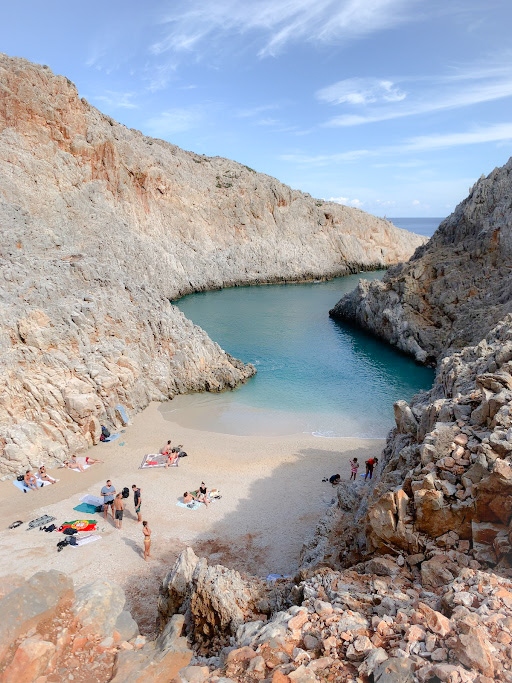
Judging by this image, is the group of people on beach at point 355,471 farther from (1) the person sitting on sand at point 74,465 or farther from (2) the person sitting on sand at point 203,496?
(1) the person sitting on sand at point 74,465

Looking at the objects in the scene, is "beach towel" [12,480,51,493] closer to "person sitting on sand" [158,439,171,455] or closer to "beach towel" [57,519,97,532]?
"beach towel" [57,519,97,532]

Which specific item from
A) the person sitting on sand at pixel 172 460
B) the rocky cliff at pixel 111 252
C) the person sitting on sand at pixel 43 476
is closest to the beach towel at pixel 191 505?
the person sitting on sand at pixel 172 460

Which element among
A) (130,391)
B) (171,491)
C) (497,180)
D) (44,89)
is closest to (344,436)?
(171,491)

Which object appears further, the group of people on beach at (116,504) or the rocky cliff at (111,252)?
the rocky cliff at (111,252)

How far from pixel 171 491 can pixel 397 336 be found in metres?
30.0

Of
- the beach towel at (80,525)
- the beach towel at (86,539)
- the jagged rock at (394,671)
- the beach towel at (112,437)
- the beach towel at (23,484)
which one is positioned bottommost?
the beach towel at (86,539)

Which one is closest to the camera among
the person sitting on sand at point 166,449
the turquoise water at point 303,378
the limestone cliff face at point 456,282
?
the person sitting on sand at point 166,449

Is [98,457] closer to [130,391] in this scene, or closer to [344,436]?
[130,391]

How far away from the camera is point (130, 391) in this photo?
86.3 feet

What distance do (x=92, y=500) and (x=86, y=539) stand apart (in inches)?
101

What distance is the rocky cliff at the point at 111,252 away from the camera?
22.6 m

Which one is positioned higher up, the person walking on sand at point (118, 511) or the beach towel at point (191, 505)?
the person walking on sand at point (118, 511)

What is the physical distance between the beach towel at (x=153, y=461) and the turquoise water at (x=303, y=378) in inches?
186

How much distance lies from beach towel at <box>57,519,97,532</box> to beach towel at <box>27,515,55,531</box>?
626mm
